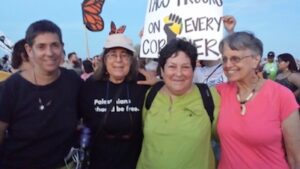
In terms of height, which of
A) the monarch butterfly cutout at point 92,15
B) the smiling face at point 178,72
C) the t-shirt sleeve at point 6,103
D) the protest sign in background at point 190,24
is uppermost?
the monarch butterfly cutout at point 92,15

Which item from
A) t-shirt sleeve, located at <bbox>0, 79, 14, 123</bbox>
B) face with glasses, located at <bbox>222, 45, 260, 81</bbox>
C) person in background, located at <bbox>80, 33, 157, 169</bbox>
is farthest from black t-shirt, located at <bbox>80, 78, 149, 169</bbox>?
face with glasses, located at <bbox>222, 45, 260, 81</bbox>

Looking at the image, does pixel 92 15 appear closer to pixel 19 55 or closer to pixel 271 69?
pixel 19 55

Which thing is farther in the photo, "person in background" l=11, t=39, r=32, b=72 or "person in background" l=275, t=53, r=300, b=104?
"person in background" l=275, t=53, r=300, b=104

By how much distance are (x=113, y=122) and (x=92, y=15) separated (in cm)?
593

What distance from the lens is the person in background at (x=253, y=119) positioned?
130 inches

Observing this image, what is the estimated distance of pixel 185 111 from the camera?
3.46 metres

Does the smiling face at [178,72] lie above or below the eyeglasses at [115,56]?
below

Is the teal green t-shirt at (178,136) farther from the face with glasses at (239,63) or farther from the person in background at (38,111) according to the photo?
the person in background at (38,111)

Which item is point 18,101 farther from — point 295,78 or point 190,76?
point 295,78

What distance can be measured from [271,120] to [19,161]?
1.95 meters

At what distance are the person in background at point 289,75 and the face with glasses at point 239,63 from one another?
464 centimetres

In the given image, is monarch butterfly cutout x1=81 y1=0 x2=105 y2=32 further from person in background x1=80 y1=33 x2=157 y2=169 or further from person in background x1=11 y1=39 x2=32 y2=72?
person in background x1=80 y1=33 x2=157 y2=169

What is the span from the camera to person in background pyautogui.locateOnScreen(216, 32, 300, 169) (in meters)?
3.29

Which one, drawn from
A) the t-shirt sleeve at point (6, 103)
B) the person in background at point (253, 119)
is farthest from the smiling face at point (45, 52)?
the person in background at point (253, 119)
